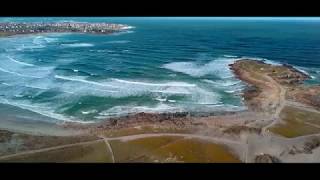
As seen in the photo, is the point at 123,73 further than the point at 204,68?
No

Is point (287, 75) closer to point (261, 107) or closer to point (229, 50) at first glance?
point (261, 107)

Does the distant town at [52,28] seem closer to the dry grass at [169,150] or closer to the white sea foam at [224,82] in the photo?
the white sea foam at [224,82]

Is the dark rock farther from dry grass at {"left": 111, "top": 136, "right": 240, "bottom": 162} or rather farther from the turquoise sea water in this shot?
the turquoise sea water

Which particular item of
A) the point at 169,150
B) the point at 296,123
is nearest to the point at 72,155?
the point at 169,150

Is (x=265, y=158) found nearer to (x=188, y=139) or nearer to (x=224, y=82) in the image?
(x=188, y=139)

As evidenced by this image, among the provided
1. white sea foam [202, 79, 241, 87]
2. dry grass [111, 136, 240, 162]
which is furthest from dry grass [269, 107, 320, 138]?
white sea foam [202, 79, 241, 87]
